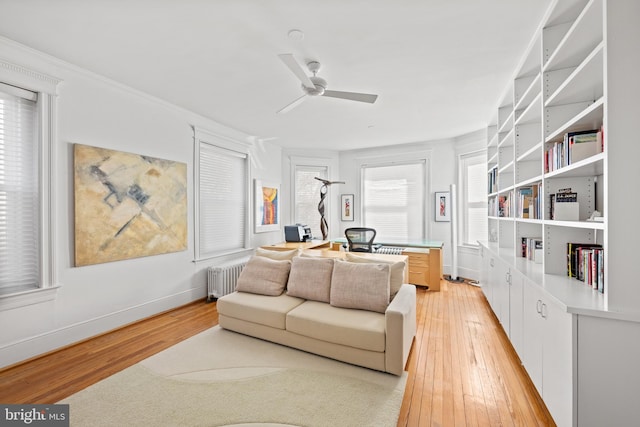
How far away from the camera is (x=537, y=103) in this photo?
93.9 inches

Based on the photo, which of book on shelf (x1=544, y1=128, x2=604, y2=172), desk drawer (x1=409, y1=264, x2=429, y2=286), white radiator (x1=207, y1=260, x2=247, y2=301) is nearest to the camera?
book on shelf (x1=544, y1=128, x2=604, y2=172)

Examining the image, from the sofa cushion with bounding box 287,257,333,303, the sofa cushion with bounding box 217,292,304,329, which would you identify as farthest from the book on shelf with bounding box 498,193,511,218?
the sofa cushion with bounding box 217,292,304,329

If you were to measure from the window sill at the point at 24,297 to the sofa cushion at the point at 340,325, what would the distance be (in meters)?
2.18

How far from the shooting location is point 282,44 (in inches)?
89.4

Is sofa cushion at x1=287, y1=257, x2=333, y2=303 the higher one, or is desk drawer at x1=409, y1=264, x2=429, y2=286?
sofa cushion at x1=287, y1=257, x2=333, y2=303

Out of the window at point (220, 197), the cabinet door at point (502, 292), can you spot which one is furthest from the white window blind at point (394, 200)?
the window at point (220, 197)

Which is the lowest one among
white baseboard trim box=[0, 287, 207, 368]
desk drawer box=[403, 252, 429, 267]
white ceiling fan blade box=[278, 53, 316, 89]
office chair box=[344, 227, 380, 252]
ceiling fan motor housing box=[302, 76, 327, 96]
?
white baseboard trim box=[0, 287, 207, 368]

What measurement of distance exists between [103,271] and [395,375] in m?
3.04

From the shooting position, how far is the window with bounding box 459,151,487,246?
196 inches

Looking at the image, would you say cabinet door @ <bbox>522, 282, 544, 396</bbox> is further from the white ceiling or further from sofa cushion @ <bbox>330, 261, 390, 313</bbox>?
the white ceiling

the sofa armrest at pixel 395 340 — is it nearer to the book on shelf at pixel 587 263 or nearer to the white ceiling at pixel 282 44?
the book on shelf at pixel 587 263

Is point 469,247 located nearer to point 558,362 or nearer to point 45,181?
point 558,362

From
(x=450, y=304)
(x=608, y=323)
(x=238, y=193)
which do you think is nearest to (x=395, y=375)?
(x=608, y=323)

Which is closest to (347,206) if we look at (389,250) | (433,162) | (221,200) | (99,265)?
(389,250)
